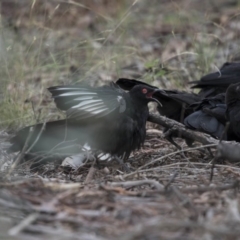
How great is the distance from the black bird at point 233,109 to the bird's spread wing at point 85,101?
104 cm

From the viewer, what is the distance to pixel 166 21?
35.7ft

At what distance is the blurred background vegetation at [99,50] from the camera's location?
21.9ft

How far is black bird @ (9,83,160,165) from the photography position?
502cm

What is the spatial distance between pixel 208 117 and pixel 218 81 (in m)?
1.04

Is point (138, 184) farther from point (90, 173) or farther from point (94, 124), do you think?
point (94, 124)

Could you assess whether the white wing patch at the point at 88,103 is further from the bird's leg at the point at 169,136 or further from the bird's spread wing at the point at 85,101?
the bird's leg at the point at 169,136

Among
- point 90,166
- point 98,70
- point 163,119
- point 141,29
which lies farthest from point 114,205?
point 141,29

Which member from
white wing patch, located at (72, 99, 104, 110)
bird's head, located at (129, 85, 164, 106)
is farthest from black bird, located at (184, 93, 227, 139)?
white wing patch, located at (72, 99, 104, 110)

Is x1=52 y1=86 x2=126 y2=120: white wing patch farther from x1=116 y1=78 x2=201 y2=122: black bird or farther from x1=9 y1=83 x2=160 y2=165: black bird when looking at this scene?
x1=116 y1=78 x2=201 y2=122: black bird

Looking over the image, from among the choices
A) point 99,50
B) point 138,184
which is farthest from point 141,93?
point 99,50

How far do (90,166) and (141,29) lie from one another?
5.58 meters

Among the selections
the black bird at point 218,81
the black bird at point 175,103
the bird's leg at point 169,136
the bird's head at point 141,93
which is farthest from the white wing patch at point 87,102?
the black bird at point 218,81

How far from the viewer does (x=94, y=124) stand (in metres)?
5.22

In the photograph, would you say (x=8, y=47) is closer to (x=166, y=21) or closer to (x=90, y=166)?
(x=90, y=166)
